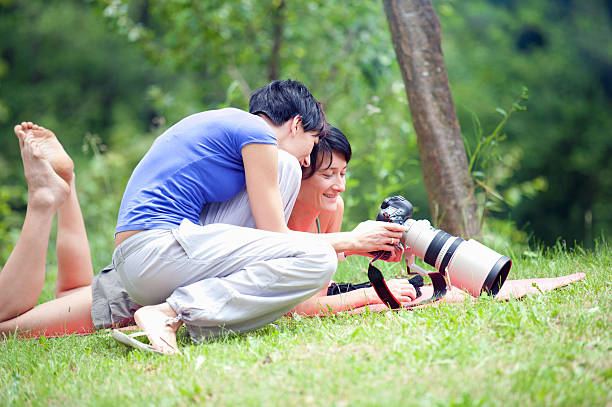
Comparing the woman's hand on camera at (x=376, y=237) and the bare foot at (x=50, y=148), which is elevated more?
the bare foot at (x=50, y=148)

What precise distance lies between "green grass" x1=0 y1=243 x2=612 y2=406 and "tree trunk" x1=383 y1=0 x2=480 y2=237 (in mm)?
1283

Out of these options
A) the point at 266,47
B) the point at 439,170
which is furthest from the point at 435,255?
the point at 266,47

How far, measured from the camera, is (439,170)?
3865 mm

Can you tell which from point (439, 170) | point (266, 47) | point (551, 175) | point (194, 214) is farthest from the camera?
point (551, 175)

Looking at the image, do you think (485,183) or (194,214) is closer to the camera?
(194,214)

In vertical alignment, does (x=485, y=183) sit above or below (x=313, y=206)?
below

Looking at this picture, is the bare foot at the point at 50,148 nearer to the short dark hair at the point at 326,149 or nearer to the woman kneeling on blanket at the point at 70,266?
the woman kneeling on blanket at the point at 70,266

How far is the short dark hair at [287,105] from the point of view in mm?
2748

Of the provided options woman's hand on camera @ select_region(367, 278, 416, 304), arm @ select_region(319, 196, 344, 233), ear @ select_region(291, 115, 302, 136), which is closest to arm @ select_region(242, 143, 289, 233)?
ear @ select_region(291, 115, 302, 136)

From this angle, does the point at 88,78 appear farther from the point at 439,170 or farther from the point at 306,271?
the point at 306,271

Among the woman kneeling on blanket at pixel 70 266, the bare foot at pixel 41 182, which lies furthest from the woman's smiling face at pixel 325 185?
the bare foot at pixel 41 182

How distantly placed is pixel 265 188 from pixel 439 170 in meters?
1.76

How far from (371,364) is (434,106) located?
229 centimetres

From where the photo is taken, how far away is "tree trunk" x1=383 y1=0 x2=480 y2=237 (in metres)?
3.84
